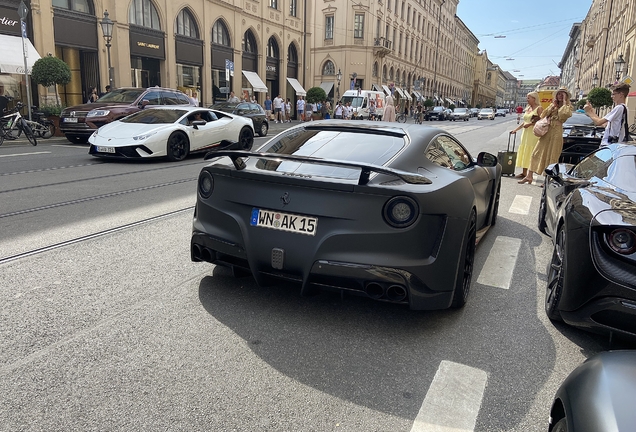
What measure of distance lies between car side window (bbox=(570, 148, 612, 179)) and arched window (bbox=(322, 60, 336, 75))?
5225cm

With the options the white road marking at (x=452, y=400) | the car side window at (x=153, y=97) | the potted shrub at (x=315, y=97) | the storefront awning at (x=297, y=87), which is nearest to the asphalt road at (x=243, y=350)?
the white road marking at (x=452, y=400)

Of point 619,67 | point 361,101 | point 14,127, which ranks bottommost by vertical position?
point 14,127

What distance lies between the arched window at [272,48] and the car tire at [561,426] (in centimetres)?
4005

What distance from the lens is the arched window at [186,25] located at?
3011 cm

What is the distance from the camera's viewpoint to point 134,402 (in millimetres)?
2521

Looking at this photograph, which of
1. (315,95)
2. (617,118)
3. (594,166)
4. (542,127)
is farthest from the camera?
(315,95)

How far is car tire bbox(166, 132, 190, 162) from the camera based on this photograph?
12.0 metres

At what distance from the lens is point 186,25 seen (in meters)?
30.8

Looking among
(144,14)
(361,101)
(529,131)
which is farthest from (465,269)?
(361,101)

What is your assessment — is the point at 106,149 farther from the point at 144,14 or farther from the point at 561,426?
the point at 144,14

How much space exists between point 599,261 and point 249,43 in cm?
3711

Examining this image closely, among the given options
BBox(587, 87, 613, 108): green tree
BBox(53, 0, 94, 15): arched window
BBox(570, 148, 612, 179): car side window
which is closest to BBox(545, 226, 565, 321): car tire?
BBox(570, 148, 612, 179): car side window

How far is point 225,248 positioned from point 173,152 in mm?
9209

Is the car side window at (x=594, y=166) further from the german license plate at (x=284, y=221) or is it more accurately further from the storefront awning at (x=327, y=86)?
the storefront awning at (x=327, y=86)
